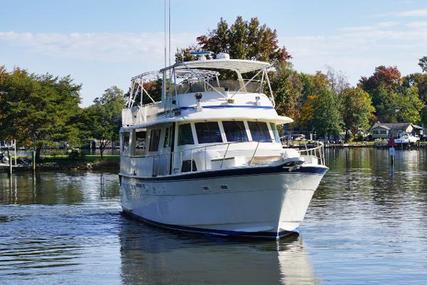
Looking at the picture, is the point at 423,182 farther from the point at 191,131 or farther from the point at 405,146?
the point at 405,146

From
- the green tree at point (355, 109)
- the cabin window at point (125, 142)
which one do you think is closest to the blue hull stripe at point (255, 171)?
the cabin window at point (125, 142)

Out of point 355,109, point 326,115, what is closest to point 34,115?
point 326,115

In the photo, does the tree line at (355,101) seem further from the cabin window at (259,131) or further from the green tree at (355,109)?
the cabin window at (259,131)

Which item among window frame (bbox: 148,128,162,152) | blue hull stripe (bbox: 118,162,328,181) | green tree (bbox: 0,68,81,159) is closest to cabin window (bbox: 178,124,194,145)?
window frame (bbox: 148,128,162,152)

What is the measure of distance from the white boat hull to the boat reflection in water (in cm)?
45

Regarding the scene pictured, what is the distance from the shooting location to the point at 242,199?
64.2 ft

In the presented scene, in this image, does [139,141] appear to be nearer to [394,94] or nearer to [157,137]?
[157,137]

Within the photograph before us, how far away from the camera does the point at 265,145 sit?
22281mm

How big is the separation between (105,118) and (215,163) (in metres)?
86.3

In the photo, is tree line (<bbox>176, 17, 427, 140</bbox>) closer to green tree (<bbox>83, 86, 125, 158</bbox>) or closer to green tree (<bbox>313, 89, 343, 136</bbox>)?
green tree (<bbox>313, 89, 343, 136</bbox>)

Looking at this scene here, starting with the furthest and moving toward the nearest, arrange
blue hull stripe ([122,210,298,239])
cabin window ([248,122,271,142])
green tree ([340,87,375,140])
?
1. green tree ([340,87,375,140])
2. cabin window ([248,122,271,142])
3. blue hull stripe ([122,210,298,239])

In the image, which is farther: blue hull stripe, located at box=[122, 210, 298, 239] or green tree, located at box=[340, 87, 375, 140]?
green tree, located at box=[340, 87, 375, 140]

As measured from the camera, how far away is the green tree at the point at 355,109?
425 feet

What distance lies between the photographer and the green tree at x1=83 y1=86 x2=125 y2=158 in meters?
69.4
